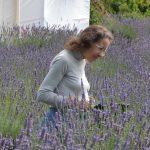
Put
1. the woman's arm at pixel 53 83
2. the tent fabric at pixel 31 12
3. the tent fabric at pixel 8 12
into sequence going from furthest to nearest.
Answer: the tent fabric at pixel 31 12, the tent fabric at pixel 8 12, the woman's arm at pixel 53 83

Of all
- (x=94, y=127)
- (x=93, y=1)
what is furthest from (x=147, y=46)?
(x=93, y=1)

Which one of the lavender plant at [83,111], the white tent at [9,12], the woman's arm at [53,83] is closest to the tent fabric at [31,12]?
the white tent at [9,12]

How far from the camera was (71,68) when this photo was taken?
A: 3424 millimetres

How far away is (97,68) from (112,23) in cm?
536

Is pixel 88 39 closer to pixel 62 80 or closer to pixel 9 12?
pixel 62 80

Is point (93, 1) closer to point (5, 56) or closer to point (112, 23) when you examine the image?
point (112, 23)

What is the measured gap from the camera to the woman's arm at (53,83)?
3.34m

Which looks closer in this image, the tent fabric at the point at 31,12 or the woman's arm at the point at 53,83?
the woman's arm at the point at 53,83

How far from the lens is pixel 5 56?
5703 millimetres

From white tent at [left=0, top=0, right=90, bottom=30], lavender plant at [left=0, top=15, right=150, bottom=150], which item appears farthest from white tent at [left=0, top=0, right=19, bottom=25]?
lavender plant at [left=0, top=15, right=150, bottom=150]

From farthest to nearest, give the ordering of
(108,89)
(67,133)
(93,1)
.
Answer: (93,1) < (108,89) < (67,133)

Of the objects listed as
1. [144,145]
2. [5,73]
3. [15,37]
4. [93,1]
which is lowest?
[144,145]

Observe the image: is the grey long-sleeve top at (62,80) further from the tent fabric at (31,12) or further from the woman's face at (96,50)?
the tent fabric at (31,12)

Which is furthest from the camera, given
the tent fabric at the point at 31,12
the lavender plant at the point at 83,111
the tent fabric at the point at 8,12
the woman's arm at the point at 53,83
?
the tent fabric at the point at 31,12
